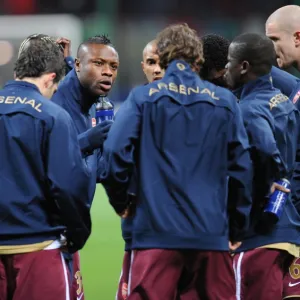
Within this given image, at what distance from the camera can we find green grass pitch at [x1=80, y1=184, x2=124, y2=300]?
6.60 meters

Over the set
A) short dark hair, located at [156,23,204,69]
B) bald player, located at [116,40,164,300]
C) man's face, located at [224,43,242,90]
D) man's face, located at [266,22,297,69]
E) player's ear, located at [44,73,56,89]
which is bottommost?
bald player, located at [116,40,164,300]

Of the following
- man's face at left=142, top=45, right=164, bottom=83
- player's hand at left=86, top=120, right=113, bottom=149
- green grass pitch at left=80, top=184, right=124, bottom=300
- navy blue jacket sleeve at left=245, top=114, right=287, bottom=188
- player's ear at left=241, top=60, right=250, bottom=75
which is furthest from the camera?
green grass pitch at left=80, top=184, right=124, bottom=300

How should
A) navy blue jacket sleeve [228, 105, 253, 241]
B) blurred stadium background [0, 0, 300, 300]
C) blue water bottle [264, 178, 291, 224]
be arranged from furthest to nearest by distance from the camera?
blurred stadium background [0, 0, 300, 300] < blue water bottle [264, 178, 291, 224] < navy blue jacket sleeve [228, 105, 253, 241]

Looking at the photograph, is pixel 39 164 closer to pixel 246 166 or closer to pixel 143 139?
pixel 143 139

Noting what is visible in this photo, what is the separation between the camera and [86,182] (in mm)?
3914

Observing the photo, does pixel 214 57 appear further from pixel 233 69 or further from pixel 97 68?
pixel 97 68

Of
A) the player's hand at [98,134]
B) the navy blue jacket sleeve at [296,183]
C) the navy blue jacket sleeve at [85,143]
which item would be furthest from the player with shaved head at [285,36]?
the navy blue jacket sleeve at [85,143]

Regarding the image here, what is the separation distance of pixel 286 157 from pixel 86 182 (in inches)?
44.2

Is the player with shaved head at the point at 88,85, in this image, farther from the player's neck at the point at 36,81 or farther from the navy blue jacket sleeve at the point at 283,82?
the navy blue jacket sleeve at the point at 283,82

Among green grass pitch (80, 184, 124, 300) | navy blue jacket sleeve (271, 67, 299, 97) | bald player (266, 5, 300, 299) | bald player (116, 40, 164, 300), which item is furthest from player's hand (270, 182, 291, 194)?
green grass pitch (80, 184, 124, 300)

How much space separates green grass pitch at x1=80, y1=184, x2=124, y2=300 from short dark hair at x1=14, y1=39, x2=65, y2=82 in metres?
2.70

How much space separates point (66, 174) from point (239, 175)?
0.79 metres

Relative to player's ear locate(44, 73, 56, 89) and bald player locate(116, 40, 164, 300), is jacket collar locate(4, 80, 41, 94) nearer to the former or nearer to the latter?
player's ear locate(44, 73, 56, 89)

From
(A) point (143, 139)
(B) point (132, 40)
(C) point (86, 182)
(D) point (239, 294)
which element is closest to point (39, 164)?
(C) point (86, 182)
